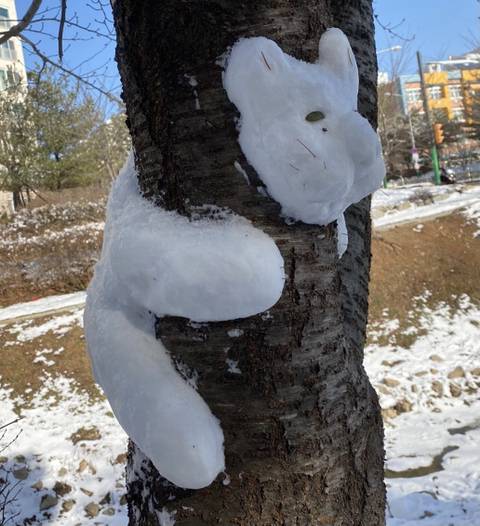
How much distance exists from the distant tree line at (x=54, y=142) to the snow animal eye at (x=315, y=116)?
13020 mm

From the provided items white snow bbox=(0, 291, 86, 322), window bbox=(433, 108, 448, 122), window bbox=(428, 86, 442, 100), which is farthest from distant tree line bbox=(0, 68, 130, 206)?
window bbox=(428, 86, 442, 100)

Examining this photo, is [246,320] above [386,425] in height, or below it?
above

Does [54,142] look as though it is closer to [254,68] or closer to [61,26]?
[61,26]

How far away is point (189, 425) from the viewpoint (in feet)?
3.41

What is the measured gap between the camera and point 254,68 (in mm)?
989

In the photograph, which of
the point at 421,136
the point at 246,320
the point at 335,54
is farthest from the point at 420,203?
the point at 421,136

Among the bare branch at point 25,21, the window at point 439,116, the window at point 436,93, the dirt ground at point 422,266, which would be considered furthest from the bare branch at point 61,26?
the window at point 436,93

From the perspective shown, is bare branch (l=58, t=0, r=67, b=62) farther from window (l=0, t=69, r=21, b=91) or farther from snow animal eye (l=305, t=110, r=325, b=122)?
snow animal eye (l=305, t=110, r=325, b=122)

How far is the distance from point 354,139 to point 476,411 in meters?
5.27

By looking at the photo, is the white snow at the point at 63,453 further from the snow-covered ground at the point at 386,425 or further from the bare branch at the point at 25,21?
the bare branch at the point at 25,21

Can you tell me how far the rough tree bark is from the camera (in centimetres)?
102

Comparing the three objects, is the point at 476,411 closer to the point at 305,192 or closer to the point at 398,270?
the point at 398,270

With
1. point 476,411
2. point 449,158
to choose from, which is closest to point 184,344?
point 476,411

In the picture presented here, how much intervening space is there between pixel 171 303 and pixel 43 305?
7820mm
